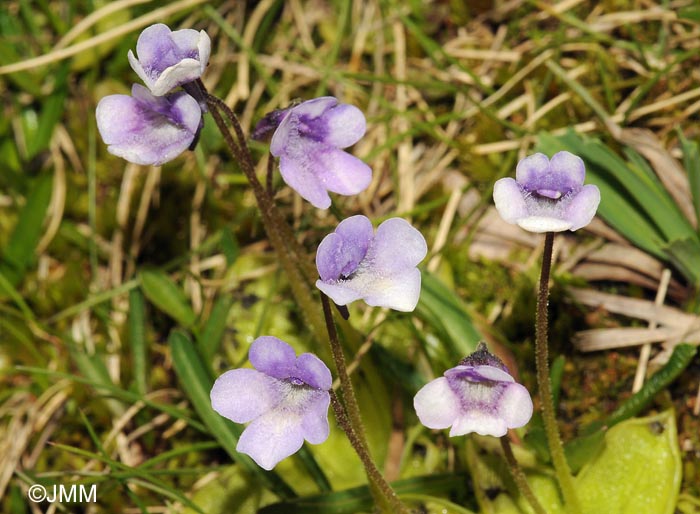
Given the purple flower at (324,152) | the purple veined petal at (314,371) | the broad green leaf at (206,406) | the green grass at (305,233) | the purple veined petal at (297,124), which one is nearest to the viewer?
the purple veined petal at (314,371)

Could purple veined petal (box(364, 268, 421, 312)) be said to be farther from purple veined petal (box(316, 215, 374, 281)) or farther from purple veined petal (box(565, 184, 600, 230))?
purple veined petal (box(565, 184, 600, 230))

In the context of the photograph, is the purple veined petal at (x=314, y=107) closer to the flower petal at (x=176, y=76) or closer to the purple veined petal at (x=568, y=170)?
the flower petal at (x=176, y=76)

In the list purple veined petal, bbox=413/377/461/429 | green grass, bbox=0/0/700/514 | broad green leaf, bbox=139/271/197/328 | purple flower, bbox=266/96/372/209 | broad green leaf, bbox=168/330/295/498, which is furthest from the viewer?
broad green leaf, bbox=139/271/197/328

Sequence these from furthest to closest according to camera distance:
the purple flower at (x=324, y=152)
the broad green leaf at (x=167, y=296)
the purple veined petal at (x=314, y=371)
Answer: the broad green leaf at (x=167, y=296)
the purple flower at (x=324, y=152)
the purple veined petal at (x=314, y=371)

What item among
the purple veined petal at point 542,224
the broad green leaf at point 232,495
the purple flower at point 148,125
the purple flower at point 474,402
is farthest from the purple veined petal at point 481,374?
the broad green leaf at point 232,495

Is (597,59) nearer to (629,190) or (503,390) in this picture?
(629,190)

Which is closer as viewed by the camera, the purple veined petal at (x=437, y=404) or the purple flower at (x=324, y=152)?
the purple veined petal at (x=437, y=404)

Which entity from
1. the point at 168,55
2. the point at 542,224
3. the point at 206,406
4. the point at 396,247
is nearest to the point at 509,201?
the point at 542,224

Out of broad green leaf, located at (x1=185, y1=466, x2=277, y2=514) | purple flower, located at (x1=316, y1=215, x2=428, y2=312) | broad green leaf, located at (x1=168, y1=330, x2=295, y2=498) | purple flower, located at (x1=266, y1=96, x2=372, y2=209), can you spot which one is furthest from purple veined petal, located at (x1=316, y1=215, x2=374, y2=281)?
broad green leaf, located at (x1=185, y1=466, x2=277, y2=514)
